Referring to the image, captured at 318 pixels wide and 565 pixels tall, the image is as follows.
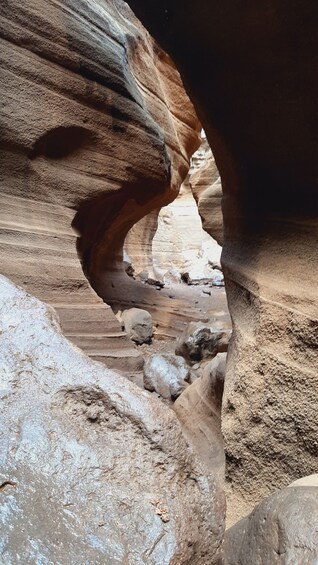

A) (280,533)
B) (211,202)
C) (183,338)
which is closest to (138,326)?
(183,338)

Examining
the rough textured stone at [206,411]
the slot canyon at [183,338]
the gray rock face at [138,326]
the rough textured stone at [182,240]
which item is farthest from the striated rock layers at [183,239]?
the rough textured stone at [206,411]

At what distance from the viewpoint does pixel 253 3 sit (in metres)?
1.60

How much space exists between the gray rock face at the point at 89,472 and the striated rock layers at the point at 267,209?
0.76 metres

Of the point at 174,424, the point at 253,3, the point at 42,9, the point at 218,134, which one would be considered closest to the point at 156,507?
the point at 174,424

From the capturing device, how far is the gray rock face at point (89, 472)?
0.74m

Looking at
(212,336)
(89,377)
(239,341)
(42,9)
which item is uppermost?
(42,9)

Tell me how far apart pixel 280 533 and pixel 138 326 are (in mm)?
4654

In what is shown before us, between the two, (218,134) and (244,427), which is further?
(218,134)

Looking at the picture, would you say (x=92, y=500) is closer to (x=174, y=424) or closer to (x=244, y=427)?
(x=174, y=424)

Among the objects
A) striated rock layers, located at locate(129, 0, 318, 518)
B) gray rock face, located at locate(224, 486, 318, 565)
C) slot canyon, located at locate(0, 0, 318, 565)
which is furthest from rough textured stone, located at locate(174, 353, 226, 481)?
gray rock face, located at locate(224, 486, 318, 565)

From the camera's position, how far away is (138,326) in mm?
5586

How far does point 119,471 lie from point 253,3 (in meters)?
1.75

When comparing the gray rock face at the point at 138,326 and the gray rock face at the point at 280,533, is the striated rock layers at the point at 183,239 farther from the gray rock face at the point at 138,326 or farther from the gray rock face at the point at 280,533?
the gray rock face at the point at 280,533

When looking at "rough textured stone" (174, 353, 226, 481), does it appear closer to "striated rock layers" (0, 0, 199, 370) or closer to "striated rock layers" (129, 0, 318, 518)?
"striated rock layers" (129, 0, 318, 518)
